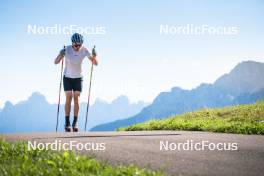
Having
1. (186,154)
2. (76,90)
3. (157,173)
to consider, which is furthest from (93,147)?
(76,90)

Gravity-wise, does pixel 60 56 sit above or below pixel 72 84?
above

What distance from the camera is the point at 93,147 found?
8.24 m

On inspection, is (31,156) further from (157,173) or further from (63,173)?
(157,173)

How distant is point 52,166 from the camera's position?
20.1 feet

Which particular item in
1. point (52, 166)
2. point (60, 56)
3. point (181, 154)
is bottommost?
point (52, 166)
